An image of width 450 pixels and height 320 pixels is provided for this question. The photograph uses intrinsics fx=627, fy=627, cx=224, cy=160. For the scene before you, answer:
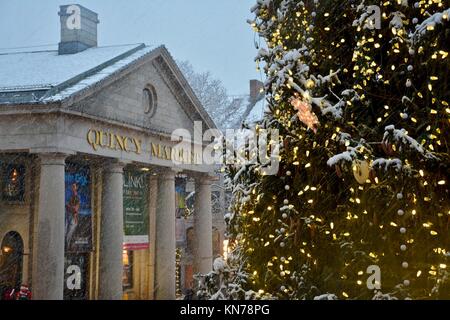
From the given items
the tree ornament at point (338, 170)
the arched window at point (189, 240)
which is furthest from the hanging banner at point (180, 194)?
the tree ornament at point (338, 170)

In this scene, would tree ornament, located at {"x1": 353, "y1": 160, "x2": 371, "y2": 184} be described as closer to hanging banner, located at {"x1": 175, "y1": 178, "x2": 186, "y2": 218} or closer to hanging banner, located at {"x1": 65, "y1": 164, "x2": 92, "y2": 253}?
hanging banner, located at {"x1": 65, "y1": 164, "x2": 92, "y2": 253}

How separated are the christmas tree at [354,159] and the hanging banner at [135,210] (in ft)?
63.3

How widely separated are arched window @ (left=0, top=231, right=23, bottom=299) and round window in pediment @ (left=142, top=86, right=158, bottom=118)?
7.43 metres

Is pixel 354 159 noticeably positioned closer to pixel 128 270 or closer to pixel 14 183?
pixel 14 183

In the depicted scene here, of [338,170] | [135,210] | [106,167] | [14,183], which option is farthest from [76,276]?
[338,170]

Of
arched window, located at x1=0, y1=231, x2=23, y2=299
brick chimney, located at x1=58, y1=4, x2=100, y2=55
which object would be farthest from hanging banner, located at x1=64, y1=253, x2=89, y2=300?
brick chimney, located at x1=58, y1=4, x2=100, y2=55

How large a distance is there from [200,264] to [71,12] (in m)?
13.6

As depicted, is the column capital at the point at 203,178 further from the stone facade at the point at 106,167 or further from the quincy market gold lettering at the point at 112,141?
the quincy market gold lettering at the point at 112,141

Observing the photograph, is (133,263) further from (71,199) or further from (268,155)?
(268,155)

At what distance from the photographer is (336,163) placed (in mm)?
7672

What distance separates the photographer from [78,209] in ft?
81.4

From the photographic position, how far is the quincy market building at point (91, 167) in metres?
20.7

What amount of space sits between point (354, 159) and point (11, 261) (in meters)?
19.4
